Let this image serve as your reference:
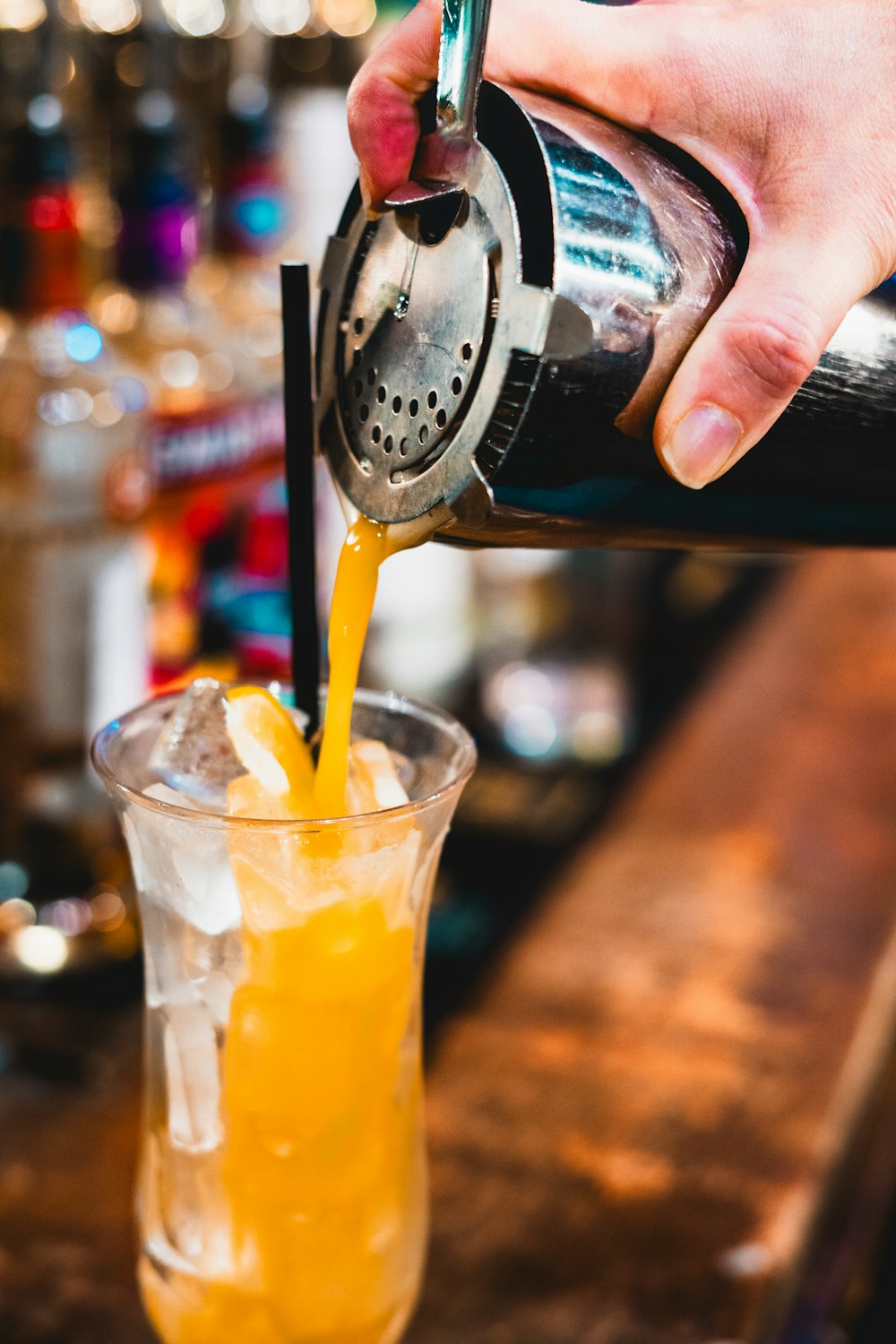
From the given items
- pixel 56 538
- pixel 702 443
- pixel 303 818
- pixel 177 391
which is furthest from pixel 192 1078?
pixel 177 391

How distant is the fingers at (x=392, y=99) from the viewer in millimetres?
696

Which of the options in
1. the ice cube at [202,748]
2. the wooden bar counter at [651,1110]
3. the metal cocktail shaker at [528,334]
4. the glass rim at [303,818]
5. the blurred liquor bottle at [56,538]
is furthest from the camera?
the blurred liquor bottle at [56,538]

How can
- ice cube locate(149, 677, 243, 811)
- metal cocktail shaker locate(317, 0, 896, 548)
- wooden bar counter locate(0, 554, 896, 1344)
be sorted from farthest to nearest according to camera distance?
1. wooden bar counter locate(0, 554, 896, 1344)
2. ice cube locate(149, 677, 243, 811)
3. metal cocktail shaker locate(317, 0, 896, 548)

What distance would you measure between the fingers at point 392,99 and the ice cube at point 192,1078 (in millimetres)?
451

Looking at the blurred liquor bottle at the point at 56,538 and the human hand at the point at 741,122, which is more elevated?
the human hand at the point at 741,122

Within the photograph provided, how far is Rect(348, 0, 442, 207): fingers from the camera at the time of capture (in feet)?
2.28

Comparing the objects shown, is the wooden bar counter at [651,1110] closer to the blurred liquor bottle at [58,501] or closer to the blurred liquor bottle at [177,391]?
the blurred liquor bottle at [58,501]

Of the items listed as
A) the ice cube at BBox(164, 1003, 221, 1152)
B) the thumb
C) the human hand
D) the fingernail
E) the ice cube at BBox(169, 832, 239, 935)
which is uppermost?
the human hand

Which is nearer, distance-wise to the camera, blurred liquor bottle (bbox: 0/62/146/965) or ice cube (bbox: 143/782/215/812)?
ice cube (bbox: 143/782/215/812)

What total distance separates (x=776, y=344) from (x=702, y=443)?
54 millimetres

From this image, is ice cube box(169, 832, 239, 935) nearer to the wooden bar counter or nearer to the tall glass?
the tall glass

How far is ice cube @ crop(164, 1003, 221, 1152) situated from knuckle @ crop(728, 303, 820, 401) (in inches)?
17.7

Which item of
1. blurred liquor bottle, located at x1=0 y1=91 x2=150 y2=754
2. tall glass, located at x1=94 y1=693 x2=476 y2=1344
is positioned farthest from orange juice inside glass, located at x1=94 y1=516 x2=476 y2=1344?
blurred liquor bottle, located at x1=0 y1=91 x2=150 y2=754

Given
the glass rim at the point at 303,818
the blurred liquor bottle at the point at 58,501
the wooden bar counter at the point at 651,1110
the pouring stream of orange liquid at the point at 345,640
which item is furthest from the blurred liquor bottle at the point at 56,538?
the pouring stream of orange liquid at the point at 345,640
